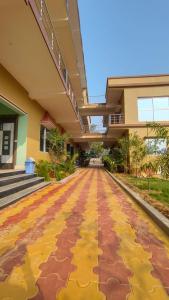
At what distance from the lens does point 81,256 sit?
104 inches

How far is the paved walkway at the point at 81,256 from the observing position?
1962mm

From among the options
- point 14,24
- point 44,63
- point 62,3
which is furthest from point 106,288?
point 62,3

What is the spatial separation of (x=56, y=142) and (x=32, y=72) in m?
5.46

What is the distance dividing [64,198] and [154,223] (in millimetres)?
3075

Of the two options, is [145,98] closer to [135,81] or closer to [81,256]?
[135,81]

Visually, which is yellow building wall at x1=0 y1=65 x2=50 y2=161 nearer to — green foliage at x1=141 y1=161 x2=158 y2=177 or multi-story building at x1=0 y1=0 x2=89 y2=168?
multi-story building at x1=0 y1=0 x2=89 y2=168

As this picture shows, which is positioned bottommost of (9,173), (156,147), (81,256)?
(81,256)

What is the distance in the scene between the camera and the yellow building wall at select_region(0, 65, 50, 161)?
26.5 feet

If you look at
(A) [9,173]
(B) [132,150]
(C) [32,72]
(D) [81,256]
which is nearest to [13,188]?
(A) [9,173]

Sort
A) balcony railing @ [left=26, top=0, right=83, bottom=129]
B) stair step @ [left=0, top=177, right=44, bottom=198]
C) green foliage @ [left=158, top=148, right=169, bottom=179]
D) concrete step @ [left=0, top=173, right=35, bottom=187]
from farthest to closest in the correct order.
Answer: concrete step @ [left=0, top=173, right=35, bottom=187], balcony railing @ [left=26, top=0, right=83, bottom=129], stair step @ [left=0, top=177, right=44, bottom=198], green foliage @ [left=158, top=148, right=169, bottom=179]

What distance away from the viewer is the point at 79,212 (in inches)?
184

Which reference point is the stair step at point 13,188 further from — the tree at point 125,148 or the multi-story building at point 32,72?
the tree at point 125,148

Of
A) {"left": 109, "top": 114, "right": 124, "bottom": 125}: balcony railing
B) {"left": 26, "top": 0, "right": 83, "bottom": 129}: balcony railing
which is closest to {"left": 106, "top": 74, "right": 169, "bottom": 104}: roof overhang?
{"left": 109, "top": 114, "right": 124, "bottom": 125}: balcony railing

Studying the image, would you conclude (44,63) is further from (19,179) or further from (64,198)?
(64,198)
